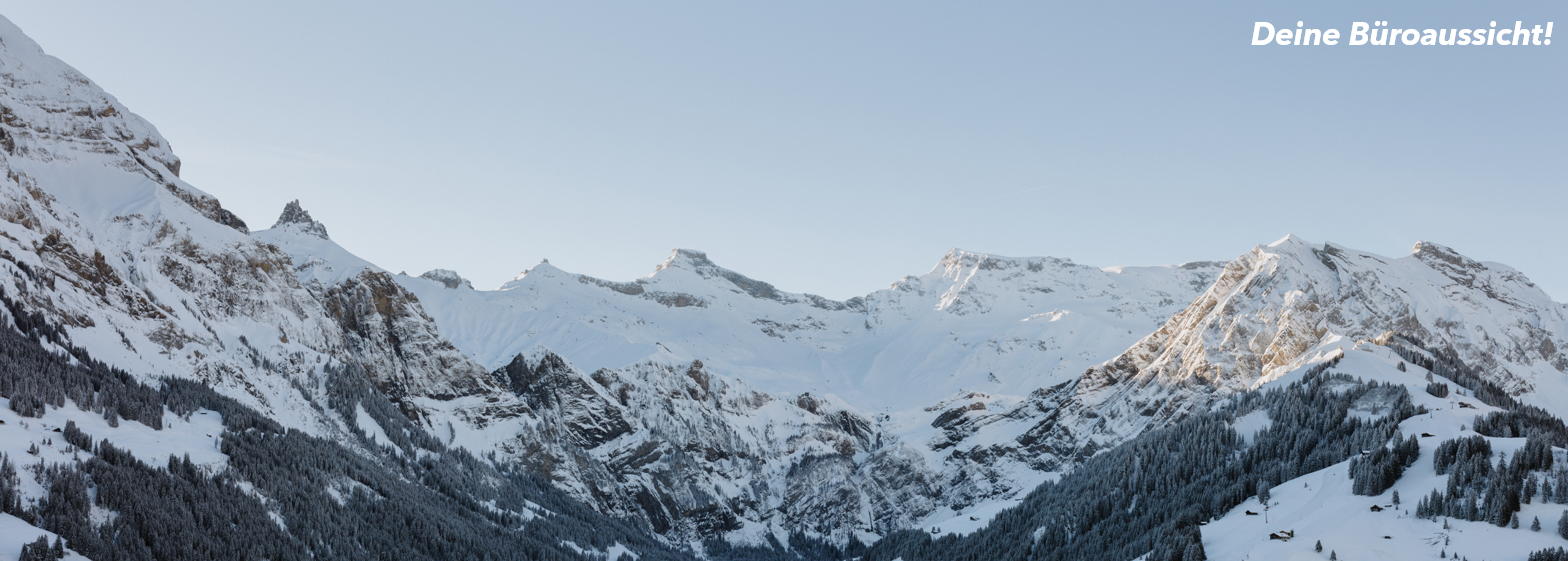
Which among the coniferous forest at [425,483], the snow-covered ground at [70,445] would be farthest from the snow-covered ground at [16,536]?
the coniferous forest at [425,483]

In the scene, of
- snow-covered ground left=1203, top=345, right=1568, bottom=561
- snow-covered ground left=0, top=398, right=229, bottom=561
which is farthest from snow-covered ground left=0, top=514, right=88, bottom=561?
snow-covered ground left=1203, top=345, right=1568, bottom=561

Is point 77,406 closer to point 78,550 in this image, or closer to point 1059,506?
point 78,550

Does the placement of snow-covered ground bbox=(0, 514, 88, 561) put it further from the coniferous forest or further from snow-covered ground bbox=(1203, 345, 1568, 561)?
snow-covered ground bbox=(1203, 345, 1568, 561)

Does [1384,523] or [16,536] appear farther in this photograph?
[1384,523]

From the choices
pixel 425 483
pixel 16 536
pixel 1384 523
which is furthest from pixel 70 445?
pixel 1384 523

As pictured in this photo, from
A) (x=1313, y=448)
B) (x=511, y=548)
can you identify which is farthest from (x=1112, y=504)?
(x=511, y=548)

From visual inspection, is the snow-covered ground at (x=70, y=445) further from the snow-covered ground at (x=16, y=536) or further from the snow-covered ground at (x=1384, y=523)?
the snow-covered ground at (x=1384, y=523)

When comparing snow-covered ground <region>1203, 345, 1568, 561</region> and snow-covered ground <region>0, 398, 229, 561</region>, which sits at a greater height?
snow-covered ground <region>1203, 345, 1568, 561</region>

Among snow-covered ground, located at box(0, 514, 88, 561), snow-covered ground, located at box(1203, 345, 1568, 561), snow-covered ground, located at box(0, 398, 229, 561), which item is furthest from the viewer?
snow-covered ground, located at box(1203, 345, 1568, 561)

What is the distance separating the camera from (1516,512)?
112 m

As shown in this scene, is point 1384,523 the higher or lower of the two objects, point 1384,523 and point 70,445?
the higher

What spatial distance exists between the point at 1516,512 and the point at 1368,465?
925 inches

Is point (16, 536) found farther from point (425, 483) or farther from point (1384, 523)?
point (1384, 523)

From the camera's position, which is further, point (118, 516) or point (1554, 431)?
point (1554, 431)
